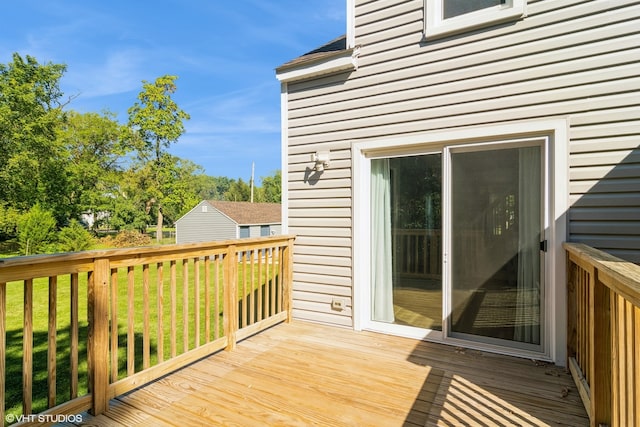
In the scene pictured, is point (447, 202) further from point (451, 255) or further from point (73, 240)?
point (73, 240)

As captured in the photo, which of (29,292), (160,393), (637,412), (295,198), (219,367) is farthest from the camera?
(295,198)

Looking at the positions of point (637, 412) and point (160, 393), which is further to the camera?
point (160, 393)

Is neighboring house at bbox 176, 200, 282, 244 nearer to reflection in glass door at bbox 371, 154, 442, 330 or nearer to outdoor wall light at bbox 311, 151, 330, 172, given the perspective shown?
outdoor wall light at bbox 311, 151, 330, 172

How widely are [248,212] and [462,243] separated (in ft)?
59.7

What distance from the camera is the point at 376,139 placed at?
3535 mm

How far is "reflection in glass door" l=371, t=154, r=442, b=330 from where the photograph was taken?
3.32 metres

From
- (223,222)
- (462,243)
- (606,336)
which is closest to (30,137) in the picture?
(223,222)

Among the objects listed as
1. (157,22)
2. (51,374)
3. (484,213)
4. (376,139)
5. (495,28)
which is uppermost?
(157,22)

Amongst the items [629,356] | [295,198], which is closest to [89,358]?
[295,198]

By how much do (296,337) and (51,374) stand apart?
81.2 inches

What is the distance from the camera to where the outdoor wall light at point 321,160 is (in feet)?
12.5

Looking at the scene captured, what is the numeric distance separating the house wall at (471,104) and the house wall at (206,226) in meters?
15.1

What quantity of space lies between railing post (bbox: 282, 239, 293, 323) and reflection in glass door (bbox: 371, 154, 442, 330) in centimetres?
98

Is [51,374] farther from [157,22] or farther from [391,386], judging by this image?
[157,22]
